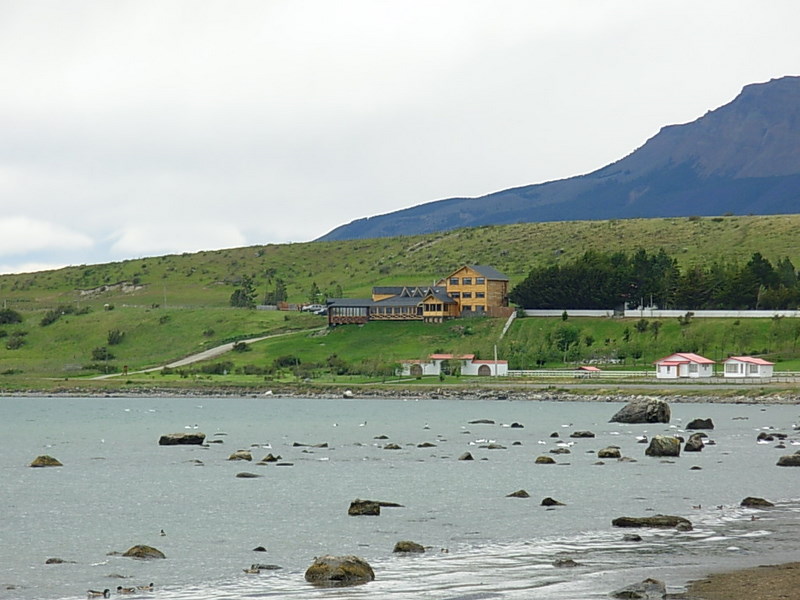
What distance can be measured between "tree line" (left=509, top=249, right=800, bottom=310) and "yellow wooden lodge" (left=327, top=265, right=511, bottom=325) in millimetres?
3653

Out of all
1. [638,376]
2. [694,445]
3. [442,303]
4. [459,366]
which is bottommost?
[694,445]

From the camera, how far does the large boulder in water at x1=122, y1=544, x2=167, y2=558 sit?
3344cm

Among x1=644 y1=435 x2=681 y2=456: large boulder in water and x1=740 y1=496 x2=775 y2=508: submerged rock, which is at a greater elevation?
x1=644 y1=435 x2=681 y2=456: large boulder in water

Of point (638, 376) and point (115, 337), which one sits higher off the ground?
point (115, 337)

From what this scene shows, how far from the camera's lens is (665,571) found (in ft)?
95.8

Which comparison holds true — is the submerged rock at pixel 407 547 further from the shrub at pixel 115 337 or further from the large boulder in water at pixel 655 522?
the shrub at pixel 115 337

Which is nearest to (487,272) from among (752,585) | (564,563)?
(564,563)

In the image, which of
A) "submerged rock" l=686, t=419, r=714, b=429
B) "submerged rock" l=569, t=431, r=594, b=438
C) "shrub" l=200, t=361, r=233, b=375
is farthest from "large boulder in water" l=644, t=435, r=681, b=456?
"shrub" l=200, t=361, r=233, b=375

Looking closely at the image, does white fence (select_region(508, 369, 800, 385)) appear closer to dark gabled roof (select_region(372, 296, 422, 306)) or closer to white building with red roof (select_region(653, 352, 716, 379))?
white building with red roof (select_region(653, 352, 716, 379))

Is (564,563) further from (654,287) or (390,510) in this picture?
(654,287)

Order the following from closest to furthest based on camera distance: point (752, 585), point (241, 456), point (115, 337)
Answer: point (752, 585)
point (241, 456)
point (115, 337)

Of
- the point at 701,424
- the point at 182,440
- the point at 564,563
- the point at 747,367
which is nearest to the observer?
the point at 564,563

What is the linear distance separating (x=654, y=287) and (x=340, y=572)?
12762 centimetres

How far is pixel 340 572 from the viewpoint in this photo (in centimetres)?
2897
